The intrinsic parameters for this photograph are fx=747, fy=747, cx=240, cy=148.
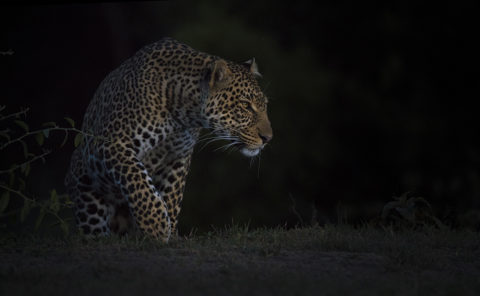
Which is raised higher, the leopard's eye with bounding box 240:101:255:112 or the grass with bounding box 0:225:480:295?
the leopard's eye with bounding box 240:101:255:112

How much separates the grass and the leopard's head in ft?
2.17

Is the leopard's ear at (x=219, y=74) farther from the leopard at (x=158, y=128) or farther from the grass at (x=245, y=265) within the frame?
the grass at (x=245, y=265)

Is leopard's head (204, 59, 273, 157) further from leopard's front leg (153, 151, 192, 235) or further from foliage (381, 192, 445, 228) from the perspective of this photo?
foliage (381, 192, 445, 228)

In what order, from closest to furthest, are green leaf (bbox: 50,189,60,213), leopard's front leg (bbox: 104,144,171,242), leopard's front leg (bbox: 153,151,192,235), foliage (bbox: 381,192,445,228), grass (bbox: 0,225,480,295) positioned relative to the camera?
1. grass (bbox: 0,225,480,295)
2. green leaf (bbox: 50,189,60,213)
3. leopard's front leg (bbox: 104,144,171,242)
4. leopard's front leg (bbox: 153,151,192,235)
5. foliage (bbox: 381,192,445,228)

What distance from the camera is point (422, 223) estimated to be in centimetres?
598

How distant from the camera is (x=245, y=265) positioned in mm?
4012

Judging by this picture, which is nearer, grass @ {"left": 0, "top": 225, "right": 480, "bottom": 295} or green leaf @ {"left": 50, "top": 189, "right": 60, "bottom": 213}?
grass @ {"left": 0, "top": 225, "right": 480, "bottom": 295}

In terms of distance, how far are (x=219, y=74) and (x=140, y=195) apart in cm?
103

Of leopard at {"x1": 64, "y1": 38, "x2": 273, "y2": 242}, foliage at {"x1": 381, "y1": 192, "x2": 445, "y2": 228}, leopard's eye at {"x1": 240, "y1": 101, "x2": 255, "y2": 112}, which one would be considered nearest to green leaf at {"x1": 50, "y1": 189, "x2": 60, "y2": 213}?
leopard at {"x1": 64, "y1": 38, "x2": 273, "y2": 242}

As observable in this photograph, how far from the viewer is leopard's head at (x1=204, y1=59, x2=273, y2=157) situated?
5.34m

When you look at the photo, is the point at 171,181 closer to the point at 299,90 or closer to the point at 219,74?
the point at 219,74

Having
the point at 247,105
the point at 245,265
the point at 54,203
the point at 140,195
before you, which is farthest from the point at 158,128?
the point at 245,265

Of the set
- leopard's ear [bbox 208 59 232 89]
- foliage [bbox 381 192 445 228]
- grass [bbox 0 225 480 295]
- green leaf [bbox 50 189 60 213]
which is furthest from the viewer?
foliage [bbox 381 192 445 228]

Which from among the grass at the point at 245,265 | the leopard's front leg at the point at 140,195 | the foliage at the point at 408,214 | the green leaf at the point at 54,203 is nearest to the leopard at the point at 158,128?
the leopard's front leg at the point at 140,195
